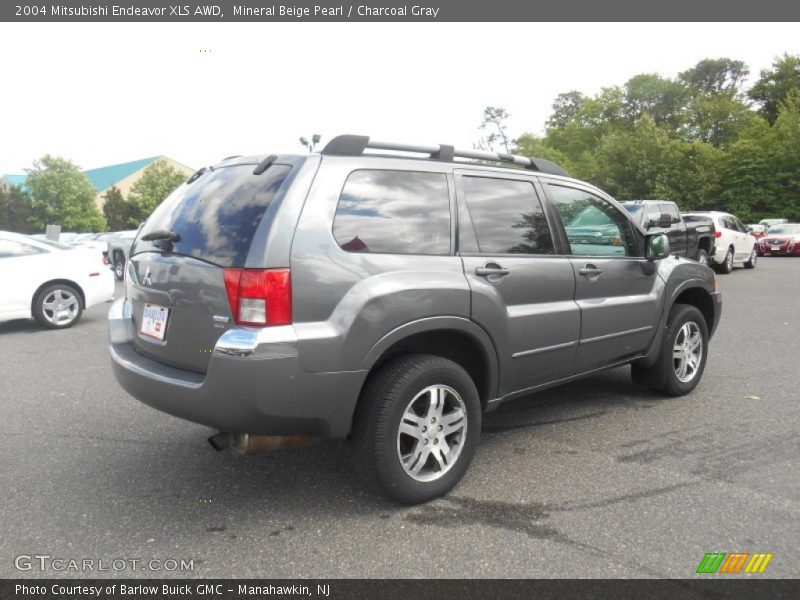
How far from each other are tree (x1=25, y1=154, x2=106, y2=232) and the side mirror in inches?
2609

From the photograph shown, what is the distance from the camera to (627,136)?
47.7 metres

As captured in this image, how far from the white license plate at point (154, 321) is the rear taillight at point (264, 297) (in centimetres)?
58

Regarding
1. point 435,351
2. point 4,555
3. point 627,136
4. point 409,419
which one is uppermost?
point 627,136

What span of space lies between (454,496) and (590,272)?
1.77 metres

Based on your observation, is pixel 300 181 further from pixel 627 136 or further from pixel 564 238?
pixel 627 136

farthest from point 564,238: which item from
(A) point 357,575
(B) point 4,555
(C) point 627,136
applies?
(C) point 627,136

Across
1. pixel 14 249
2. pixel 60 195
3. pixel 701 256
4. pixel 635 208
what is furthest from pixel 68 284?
pixel 60 195

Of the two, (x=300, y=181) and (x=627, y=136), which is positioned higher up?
(x=627, y=136)

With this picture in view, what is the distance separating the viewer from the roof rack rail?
3.26m

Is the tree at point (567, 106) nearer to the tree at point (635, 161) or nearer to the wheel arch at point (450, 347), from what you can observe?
the tree at point (635, 161)

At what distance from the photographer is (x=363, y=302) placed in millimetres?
2979

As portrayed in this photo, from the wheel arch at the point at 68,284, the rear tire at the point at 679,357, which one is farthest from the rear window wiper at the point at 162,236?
the wheel arch at the point at 68,284

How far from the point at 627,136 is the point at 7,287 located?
46674 mm

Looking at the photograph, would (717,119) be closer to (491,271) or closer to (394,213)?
(491,271)
